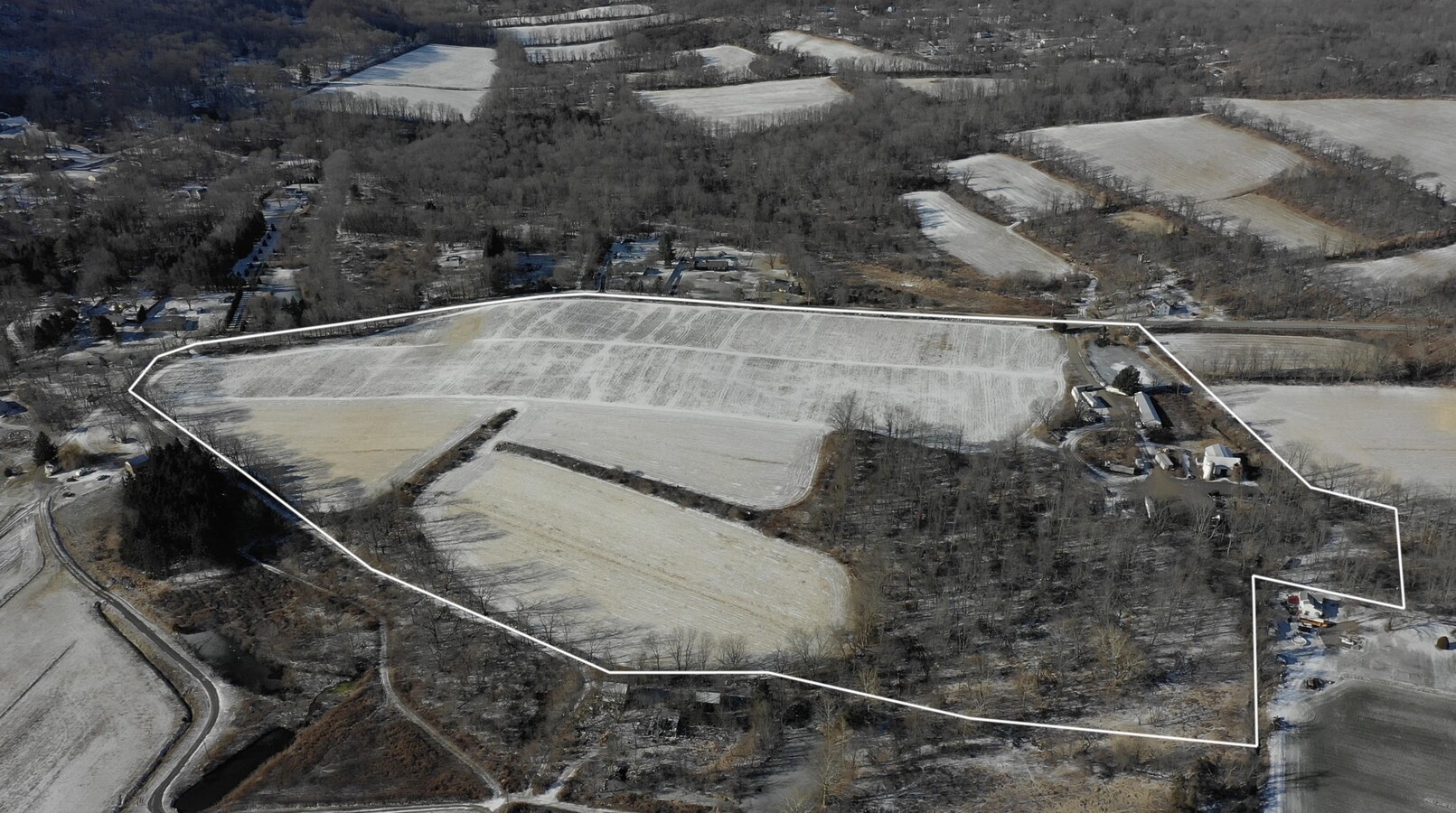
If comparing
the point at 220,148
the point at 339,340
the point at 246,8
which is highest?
the point at 246,8

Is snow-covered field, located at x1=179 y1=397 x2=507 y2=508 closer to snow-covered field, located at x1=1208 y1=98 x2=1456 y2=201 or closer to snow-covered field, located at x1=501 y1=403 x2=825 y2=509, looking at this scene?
snow-covered field, located at x1=501 y1=403 x2=825 y2=509

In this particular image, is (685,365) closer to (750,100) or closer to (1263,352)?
(1263,352)

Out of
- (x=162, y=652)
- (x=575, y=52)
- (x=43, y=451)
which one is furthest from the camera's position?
(x=575, y=52)

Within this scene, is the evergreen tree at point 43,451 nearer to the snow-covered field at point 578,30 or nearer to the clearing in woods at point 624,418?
the clearing in woods at point 624,418

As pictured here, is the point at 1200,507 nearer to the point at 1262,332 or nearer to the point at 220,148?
the point at 1262,332

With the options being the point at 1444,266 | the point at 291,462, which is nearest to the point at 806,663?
the point at 291,462

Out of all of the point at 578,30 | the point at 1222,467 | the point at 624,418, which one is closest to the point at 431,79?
the point at 578,30

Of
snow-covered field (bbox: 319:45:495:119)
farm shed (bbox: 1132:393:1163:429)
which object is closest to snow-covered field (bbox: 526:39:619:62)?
snow-covered field (bbox: 319:45:495:119)
